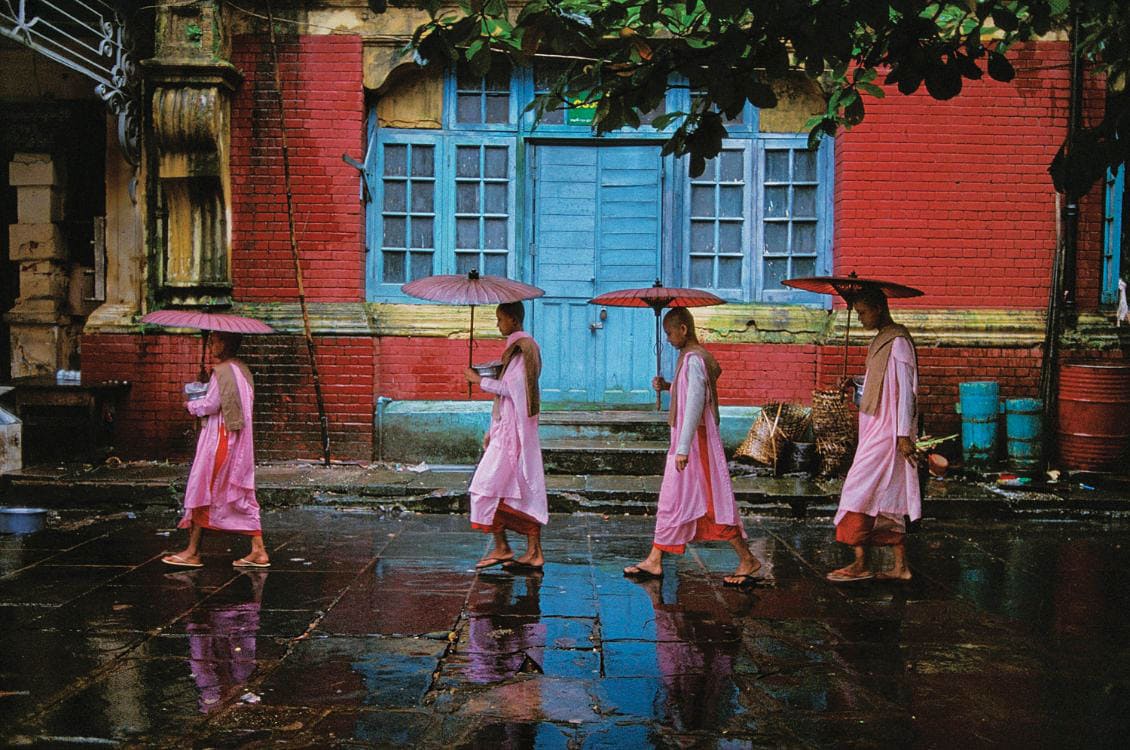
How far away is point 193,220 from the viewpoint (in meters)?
10.2

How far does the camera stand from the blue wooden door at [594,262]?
1068 cm

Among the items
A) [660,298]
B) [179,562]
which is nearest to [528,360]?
[660,298]

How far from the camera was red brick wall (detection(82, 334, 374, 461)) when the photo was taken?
33.1 ft

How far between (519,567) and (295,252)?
4.98 metres

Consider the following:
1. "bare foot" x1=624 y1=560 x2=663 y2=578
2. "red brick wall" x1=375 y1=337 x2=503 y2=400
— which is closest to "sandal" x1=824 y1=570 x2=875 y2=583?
"bare foot" x1=624 y1=560 x2=663 y2=578

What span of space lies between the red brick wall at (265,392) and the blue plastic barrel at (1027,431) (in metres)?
6.27

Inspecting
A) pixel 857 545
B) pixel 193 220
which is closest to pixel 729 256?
pixel 857 545

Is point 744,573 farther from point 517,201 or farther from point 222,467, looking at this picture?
point 517,201

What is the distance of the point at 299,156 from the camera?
10.2 meters

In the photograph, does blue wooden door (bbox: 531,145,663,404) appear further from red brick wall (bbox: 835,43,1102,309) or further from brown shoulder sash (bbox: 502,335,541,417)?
brown shoulder sash (bbox: 502,335,541,417)

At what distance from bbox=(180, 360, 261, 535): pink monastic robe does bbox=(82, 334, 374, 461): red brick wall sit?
334cm

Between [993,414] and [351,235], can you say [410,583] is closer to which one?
[351,235]

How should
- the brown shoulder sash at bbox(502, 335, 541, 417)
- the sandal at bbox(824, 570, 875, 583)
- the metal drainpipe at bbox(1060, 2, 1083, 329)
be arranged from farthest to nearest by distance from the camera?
the metal drainpipe at bbox(1060, 2, 1083, 329), the brown shoulder sash at bbox(502, 335, 541, 417), the sandal at bbox(824, 570, 875, 583)

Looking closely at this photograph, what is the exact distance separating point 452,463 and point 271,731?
6.38m
